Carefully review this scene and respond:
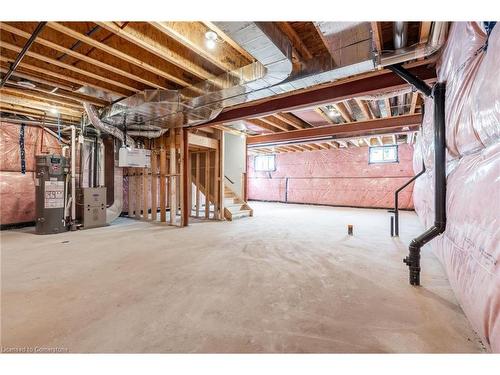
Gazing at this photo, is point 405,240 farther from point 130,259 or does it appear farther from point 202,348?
point 130,259

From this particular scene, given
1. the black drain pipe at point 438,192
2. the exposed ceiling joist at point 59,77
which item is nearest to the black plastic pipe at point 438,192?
the black drain pipe at point 438,192

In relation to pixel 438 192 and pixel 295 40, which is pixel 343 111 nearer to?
pixel 295 40

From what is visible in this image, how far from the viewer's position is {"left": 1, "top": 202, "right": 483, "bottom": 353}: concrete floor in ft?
4.10

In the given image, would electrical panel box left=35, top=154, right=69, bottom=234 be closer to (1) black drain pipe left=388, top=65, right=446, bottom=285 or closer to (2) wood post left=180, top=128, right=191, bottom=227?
(2) wood post left=180, top=128, right=191, bottom=227

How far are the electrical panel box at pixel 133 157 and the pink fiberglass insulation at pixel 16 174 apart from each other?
6.25ft

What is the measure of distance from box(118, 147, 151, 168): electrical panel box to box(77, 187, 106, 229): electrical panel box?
75 cm

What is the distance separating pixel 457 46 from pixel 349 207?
708cm

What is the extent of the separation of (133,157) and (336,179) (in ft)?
22.6

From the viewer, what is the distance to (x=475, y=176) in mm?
1332

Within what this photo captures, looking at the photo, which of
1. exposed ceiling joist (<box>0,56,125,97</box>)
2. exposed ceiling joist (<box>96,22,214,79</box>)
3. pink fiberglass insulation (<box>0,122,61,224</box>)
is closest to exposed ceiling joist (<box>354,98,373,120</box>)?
exposed ceiling joist (<box>96,22,214,79</box>)

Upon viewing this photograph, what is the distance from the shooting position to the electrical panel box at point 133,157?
444 centimetres

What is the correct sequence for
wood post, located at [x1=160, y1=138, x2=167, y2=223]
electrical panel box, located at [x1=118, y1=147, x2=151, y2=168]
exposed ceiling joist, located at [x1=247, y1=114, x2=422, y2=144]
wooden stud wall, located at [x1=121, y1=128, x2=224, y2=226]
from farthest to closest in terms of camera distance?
wood post, located at [x1=160, y1=138, x2=167, y2=223]
wooden stud wall, located at [x1=121, y1=128, x2=224, y2=226]
exposed ceiling joist, located at [x1=247, y1=114, x2=422, y2=144]
electrical panel box, located at [x1=118, y1=147, x2=151, y2=168]

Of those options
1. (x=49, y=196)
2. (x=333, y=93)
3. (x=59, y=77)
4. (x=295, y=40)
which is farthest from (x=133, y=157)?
(x=333, y=93)

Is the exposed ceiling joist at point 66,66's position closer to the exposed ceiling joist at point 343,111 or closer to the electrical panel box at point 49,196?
the electrical panel box at point 49,196
